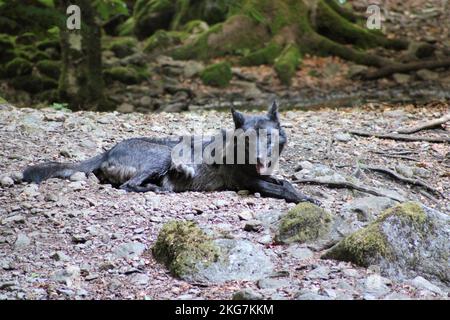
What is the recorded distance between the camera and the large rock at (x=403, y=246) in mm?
4898

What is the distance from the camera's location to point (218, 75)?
1634 cm

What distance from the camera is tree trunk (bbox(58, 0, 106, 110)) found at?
13.0 metres

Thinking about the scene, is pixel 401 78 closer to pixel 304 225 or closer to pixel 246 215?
pixel 246 215

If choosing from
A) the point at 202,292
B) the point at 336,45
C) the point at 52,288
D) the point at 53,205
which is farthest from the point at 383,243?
the point at 336,45

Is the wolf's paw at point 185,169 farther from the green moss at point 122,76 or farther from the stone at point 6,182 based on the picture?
the green moss at point 122,76

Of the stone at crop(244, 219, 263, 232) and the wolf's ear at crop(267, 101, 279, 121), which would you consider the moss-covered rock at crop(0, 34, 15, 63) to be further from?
the stone at crop(244, 219, 263, 232)

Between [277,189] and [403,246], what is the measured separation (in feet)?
6.67

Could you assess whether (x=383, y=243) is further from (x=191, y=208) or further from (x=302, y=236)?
(x=191, y=208)

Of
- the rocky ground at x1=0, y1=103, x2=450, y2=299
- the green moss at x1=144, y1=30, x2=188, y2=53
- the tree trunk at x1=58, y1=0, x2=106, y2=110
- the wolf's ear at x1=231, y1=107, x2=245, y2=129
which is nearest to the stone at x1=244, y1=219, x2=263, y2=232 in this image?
the rocky ground at x1=0, y1=103, x2=450, y2=299

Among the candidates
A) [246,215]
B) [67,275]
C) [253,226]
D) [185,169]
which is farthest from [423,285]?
[185,169]

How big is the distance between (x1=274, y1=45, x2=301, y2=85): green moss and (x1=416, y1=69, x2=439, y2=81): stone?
124 inches

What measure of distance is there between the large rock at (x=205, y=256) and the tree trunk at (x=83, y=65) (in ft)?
28.3

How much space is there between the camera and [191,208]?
20.4ft

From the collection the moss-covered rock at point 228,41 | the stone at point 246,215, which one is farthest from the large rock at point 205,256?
the moss-covered rock at point 228,41
